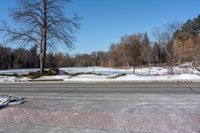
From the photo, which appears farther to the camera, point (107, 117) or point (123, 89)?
point (123, 89)

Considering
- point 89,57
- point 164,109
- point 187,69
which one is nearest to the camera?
point 164,109

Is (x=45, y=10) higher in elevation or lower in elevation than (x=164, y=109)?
higher

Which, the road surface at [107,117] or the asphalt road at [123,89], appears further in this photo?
the asphalt road at [123,89]

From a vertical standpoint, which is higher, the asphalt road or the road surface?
the asphalt road

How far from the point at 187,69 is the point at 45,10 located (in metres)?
13.0

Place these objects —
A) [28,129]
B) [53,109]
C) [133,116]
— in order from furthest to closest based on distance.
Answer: [53,109] < [133,116] < [28,129]

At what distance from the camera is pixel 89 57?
6447 inches

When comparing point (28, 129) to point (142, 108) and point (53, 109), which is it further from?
point (142, 108)

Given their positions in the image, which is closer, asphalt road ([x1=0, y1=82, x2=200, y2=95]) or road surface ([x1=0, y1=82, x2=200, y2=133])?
road surface ([x1=0, y1=82, x2=200, y2=133])

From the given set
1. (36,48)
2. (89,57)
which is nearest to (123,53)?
(89,57)

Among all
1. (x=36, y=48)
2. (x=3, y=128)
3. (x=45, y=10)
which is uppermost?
(x=45, y=10)

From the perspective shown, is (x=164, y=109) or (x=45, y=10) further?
(x=45, y=10)

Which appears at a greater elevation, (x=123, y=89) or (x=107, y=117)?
(x=123, y=89)

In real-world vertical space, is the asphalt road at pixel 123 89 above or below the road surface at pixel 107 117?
above
